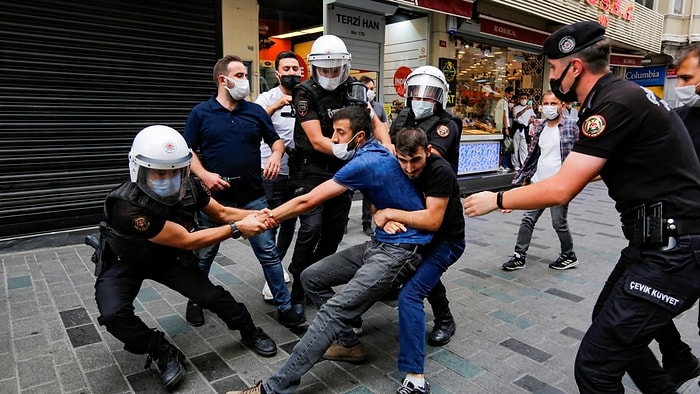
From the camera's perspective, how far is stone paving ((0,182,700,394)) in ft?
8.92

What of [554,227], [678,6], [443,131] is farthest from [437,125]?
[678,6]

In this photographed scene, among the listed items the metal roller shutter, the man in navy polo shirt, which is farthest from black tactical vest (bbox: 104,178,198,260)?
the metal roller shutter

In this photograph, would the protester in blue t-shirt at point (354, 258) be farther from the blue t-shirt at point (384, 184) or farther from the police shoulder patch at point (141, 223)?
the police shoulder patch at point (141, 223)

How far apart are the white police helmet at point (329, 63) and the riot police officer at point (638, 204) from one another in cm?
193

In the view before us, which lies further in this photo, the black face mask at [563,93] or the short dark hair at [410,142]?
the short dark hair at [410,142]

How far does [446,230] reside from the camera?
283 cm

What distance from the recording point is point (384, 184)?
2.64m

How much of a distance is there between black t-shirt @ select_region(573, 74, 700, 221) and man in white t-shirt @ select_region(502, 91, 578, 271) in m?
2.96

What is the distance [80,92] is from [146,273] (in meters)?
4.32

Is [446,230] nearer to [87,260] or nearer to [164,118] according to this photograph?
[87,260]

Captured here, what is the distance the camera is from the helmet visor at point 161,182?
2.50 m

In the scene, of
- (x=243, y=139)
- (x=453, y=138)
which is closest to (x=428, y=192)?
(x=453, y=138)

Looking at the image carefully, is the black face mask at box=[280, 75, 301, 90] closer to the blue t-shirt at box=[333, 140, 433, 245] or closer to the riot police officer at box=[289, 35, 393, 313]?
the riot police officer at box=[289, 35, 393, 313]

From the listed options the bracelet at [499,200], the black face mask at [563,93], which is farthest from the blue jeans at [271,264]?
the black face mask at [563,93]
